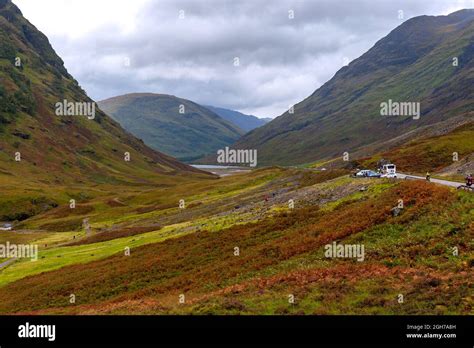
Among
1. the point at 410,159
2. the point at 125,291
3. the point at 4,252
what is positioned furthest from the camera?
the point at 410,159

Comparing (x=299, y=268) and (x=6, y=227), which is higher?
(x=299, y=268)

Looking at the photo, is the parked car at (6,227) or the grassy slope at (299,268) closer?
the grassy slope at (299,268)

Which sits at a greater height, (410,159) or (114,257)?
(410,159)

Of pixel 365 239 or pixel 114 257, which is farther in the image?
pixel 114 257

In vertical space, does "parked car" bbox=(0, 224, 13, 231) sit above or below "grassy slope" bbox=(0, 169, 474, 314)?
below

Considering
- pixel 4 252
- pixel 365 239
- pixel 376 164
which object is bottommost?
pixel 4 252

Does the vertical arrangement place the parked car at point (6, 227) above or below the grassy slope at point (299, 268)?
below

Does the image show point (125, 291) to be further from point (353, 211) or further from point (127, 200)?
point (127, 200)

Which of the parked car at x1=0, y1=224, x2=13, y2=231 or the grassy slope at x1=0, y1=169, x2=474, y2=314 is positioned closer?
the grassy slope at x1=0, y1=169, x2=474, y2=314

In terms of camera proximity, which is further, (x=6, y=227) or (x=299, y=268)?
(x=6, y=227)
